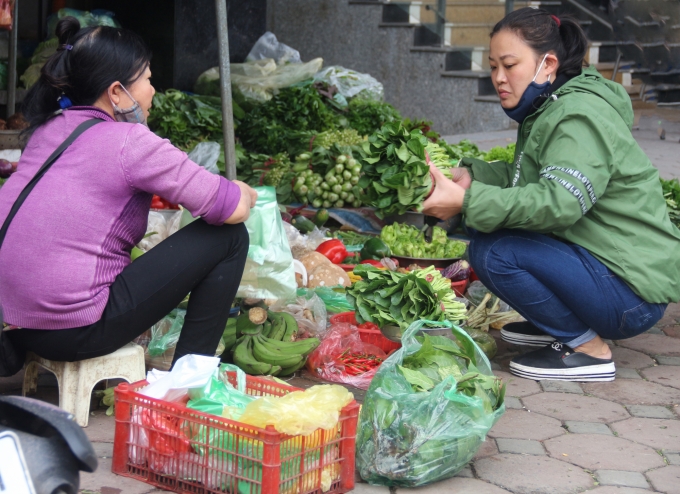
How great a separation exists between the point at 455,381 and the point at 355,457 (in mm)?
418

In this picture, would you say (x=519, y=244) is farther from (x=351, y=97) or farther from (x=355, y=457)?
(x=351, y=97)

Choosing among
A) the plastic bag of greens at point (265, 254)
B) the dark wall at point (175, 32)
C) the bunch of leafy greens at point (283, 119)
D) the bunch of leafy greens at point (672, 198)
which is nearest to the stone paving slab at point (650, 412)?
the plastic bag of greens at point (265, 254)

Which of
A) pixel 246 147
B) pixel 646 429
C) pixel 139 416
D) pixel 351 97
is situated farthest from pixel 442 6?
pixel 139 416

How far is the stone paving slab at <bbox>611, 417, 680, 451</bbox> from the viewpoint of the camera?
315 centimetres

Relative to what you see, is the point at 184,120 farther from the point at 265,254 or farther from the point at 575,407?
the point at 575,407

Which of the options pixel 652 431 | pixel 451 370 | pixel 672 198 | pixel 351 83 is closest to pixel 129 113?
pixel 451 370

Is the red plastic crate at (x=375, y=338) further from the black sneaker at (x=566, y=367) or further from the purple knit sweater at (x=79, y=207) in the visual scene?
the purple knit sweater at (x=79, y=207)

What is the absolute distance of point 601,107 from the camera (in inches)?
138

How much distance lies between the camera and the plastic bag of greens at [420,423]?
8.59ft

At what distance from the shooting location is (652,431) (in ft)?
10.7

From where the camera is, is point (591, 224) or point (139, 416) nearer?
point (139, 416)

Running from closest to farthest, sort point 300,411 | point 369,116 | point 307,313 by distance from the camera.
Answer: point 300,411 → point 307,313 → point 369,116

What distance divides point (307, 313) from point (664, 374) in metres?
1.69

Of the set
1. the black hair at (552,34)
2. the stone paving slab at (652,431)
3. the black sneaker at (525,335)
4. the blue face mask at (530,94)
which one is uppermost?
the black hair at (552,34)
